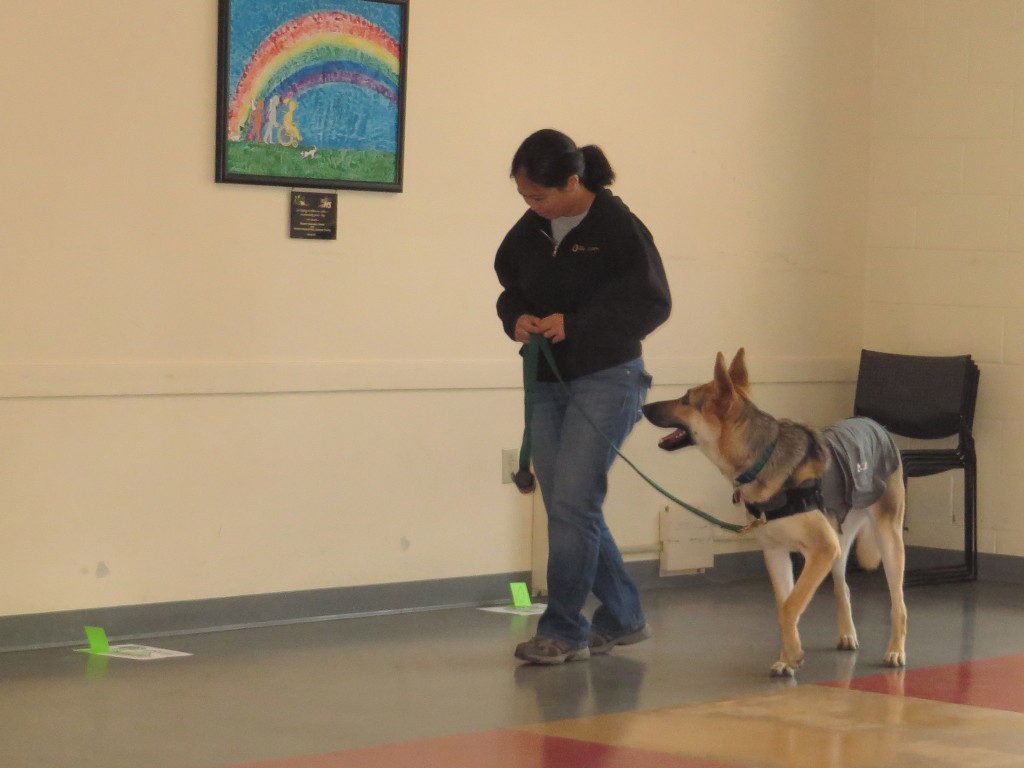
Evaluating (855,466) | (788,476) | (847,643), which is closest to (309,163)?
(788,476)

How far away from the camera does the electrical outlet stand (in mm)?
5887

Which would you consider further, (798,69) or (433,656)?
(798,69)

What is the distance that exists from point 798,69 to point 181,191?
3046mm

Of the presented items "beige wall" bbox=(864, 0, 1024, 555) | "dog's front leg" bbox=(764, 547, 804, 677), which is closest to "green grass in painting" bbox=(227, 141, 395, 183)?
"dog's front leg" bbox=(764, 547, 804, 677)

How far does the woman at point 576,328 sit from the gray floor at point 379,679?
34 cm

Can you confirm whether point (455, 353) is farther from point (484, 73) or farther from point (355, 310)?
point (484, 73)

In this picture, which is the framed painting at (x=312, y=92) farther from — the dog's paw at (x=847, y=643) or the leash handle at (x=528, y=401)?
the dog's paw at (x=847, y=643)

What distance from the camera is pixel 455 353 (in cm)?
574

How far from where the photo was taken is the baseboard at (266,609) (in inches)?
189

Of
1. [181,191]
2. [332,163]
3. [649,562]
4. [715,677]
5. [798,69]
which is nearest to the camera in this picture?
[715,677]

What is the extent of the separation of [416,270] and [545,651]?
159 cm

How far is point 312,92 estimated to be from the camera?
5.25m

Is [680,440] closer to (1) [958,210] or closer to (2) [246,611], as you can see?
(2) [246,611]

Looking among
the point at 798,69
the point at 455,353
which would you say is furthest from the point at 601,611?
the point at 798,69
